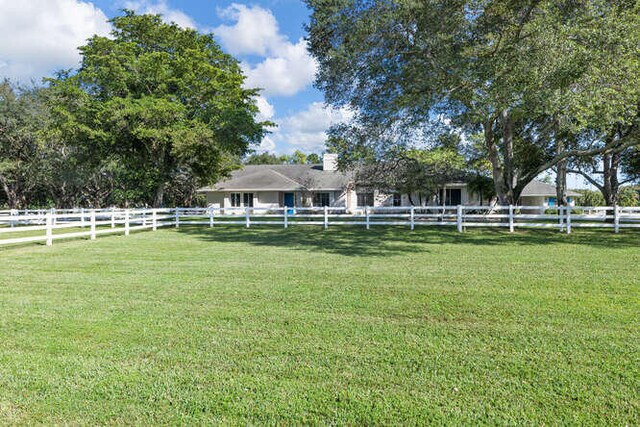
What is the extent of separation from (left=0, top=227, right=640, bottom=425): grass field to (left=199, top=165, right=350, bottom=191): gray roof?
2463 cm

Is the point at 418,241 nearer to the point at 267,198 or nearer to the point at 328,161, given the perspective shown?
the point at 267,198

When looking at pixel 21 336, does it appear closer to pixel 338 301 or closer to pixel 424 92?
pixel 338 301

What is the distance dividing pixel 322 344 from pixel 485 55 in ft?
35.1

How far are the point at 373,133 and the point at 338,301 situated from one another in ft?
33.8

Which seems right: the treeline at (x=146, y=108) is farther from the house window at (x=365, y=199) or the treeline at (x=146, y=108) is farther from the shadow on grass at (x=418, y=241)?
the house window at (x=365, y=199)

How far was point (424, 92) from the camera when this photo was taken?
1161cm

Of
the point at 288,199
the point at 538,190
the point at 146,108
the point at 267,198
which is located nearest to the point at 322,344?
the point at 146,108

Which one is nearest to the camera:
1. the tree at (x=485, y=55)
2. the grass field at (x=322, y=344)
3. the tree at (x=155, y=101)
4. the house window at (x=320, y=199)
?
the grass field at (x=322, y=344)

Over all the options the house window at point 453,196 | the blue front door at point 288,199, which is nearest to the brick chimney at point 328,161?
the blue front door at point 288,199

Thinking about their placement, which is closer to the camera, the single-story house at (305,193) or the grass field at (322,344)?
the grass field at (322,344)

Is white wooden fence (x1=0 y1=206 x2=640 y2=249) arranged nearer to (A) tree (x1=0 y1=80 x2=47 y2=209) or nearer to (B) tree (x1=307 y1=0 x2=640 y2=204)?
(B) tree (x1=307 y1=0 x2=640 y2=204)

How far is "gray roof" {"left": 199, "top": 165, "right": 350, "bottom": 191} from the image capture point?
32.2 m

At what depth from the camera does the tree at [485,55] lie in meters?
9.81

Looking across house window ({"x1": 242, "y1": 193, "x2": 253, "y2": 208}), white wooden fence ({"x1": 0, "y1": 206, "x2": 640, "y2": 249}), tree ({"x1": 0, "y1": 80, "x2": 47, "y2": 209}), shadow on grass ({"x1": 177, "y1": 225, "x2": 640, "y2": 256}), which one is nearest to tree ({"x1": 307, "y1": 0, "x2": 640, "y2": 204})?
shadow on grass ({"x1": 177, "y1": 225, "x2": 640, "y2": 256})
